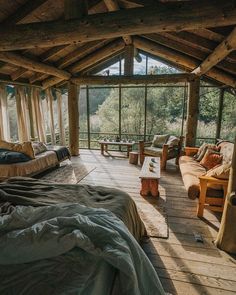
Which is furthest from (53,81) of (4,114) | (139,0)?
(139,0)

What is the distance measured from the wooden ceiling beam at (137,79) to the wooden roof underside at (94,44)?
29 cm

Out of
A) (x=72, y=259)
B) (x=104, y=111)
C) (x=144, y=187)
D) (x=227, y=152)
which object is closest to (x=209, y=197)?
(x=144, y=187)

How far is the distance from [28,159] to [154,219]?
2.83 meters

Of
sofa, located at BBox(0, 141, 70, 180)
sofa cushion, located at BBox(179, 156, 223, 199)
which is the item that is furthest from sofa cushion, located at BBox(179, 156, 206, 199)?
sofa, located at BBox(0, 141, 70, 180)

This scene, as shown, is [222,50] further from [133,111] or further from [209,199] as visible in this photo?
[133,111]

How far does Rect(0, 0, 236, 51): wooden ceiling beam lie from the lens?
2.21 m

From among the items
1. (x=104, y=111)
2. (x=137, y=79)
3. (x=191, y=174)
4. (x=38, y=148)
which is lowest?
(x=191, y=174)

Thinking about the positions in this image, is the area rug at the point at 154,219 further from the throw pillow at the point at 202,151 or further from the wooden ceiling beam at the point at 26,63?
the wooden ceiling beam at the point at 26,63

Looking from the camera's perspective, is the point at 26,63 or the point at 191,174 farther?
the point at 26,63

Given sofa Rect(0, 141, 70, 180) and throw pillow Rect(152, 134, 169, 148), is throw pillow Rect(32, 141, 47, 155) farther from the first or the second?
throw pillow Rect(152, 134, 169, 148)

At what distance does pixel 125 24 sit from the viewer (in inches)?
95.4

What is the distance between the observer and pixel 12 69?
5430 millimetres

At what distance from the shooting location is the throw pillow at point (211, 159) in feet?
13.5

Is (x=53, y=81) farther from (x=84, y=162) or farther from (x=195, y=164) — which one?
(x=195, y=164)
